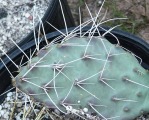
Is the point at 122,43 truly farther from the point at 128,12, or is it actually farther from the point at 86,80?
the point at 128,12

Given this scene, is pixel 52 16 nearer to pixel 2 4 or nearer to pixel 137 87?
pixel 2 4

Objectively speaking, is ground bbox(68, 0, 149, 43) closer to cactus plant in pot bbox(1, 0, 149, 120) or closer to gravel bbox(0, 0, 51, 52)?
gravel bbox(0, 0, 51, 52)

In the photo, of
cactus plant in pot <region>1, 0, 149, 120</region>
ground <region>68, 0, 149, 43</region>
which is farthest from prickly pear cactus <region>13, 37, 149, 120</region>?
ground <region>68, 0, 149, 43</region>

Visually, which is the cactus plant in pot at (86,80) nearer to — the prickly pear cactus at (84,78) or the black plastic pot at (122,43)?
the prickly pear cactus at (84,78)

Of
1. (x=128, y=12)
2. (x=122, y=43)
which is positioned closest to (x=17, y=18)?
(x=122, y=43)

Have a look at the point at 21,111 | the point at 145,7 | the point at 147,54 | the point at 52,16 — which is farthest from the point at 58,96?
the point at 145,7

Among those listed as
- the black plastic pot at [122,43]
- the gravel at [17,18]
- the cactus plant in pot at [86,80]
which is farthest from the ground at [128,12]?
the cactus plant in pot at [86,80]

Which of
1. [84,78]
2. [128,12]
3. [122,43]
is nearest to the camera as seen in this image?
[84,78]
